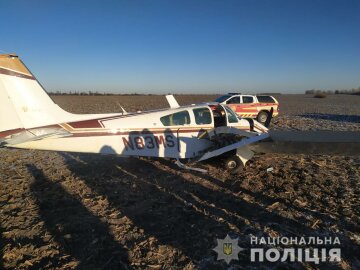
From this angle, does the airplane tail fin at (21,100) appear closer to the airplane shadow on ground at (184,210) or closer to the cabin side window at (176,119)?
the airplane shadow on ground at (184,210)

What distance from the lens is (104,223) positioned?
521 centimetres

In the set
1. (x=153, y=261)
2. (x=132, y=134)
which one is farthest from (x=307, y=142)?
(x=153, y=261)

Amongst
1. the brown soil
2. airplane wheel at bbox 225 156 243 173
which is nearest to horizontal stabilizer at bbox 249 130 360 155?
airplane wheel at bbox 225 156 243 173

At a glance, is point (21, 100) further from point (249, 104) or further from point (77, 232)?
point (249, 104)

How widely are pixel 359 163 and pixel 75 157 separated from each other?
9.73m

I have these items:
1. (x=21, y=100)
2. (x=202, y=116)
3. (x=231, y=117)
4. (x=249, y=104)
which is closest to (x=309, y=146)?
(x=231, y=117)

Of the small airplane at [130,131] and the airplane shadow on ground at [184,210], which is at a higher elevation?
the small airplane at [130,131]

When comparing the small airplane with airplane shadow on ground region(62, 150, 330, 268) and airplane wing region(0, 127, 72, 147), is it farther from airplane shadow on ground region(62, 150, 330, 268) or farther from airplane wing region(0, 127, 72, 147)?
airplane shadow on ground region(62, 150, 330, 268)

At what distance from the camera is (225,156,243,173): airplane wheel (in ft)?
26.7

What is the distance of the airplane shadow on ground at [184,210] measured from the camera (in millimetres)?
4676

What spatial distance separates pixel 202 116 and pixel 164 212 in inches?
147

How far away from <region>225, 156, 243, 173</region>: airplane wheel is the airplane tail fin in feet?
16.3

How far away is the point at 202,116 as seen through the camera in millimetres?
8523

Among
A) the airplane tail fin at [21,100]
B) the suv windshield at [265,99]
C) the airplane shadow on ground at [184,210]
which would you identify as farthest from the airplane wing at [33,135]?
the suv windshield at [265,99]
